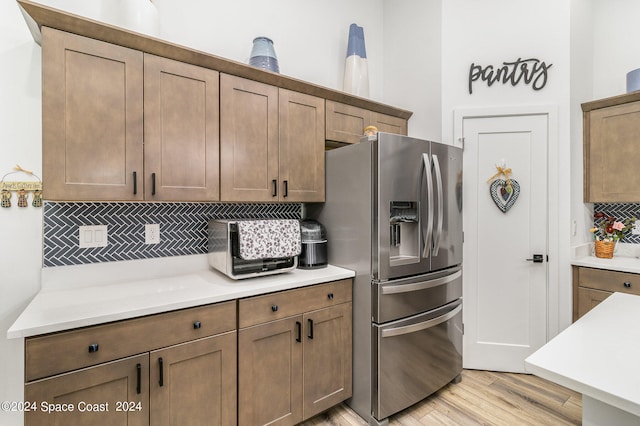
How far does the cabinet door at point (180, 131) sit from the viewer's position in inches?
64.8

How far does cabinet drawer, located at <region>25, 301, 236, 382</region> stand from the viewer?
116 cm

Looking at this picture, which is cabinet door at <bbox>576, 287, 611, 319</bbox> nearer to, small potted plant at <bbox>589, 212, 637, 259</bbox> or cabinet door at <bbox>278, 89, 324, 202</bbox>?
small potted plant at <bbox>589, 212, 637, 259</bbox>

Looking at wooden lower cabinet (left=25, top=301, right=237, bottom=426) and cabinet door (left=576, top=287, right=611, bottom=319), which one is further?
cabinet door (left=576, top=287, right=611, bottom=319)

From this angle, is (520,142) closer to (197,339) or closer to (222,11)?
(222,11)

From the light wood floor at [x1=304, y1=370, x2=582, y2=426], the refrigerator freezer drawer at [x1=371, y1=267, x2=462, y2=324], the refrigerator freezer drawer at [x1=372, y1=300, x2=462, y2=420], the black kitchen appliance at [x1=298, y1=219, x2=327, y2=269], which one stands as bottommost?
the light wood floor at [x1=304, y1=370, x2=582, y2=426]

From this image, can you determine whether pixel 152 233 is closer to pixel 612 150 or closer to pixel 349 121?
pixel 349 121

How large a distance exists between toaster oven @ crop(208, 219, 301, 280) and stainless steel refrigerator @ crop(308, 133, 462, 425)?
0.44 m

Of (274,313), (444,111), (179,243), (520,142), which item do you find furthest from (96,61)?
(520,142)

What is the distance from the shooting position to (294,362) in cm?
181

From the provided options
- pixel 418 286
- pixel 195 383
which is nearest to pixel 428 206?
pixel 418 286

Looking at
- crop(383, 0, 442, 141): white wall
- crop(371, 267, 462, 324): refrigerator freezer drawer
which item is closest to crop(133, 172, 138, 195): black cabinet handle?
crop(371, 267, 462, 324): refrigerator freezer drawer

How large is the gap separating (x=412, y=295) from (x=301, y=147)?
4.21ft

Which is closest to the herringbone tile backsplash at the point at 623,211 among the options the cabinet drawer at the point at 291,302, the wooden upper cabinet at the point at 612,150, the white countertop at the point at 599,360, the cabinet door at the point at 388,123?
the wooden upper cabinet at the point at 612,150

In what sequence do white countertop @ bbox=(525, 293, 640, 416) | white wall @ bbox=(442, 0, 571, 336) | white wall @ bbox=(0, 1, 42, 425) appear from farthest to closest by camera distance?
1. white wall @ bbox=(442, 0, 571, 336)
2. white wall @ bbox=(0, 1, 42, 425)
3. white countertop @ bbox=(525, 293, 640, 416)
